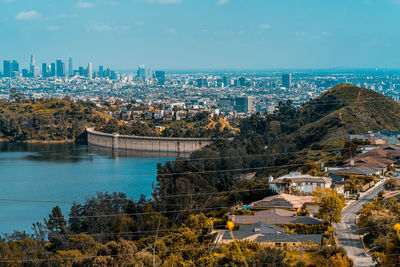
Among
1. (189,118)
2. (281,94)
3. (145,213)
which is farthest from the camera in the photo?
(281,94)

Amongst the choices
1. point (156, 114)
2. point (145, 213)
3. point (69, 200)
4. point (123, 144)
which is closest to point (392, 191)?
point (145, 213)

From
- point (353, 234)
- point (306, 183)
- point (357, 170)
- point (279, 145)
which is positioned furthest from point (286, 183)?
point (279, 145)

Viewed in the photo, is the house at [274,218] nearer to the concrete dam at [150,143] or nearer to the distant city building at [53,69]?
the concrete dam at [150,143]

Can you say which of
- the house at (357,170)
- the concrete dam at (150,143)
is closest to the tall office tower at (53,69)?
the concrete dam at (150,143)

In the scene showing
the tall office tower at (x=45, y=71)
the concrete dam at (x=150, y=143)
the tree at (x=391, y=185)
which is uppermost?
the tall office tower at (x=45, y=71)

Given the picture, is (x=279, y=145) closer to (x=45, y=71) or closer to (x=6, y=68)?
(x=45, y=71)

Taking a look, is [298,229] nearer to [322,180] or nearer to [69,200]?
[322,180]
